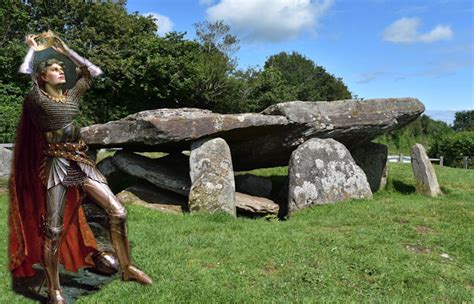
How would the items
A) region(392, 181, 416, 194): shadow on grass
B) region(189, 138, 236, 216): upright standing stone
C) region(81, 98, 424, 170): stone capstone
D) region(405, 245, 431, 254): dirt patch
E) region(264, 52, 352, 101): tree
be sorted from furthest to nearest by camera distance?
region(264, 52, 352, 101): tree < region(392, 181, 416, 194): shadow on grass < region(81, 98, 424, 170): stone capstone < region(189, 138, 236, 216): upright standing stone < region(405, 245, 431, 254): dirt patch

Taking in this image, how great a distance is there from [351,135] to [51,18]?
22.6 m

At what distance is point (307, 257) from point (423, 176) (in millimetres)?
6890

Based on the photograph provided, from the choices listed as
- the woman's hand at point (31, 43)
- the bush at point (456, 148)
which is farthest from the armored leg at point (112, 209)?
the bush at point (456, 148)

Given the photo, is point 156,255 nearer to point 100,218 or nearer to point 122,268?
point 122,268

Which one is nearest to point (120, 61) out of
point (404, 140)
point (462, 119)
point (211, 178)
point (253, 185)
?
point (253, 185)

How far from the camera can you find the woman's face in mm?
4914

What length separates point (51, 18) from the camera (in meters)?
28.4

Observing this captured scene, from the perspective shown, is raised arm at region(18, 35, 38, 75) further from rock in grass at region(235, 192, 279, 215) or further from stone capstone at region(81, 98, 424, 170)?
rock in grass at region(235, 192, 279, 215)

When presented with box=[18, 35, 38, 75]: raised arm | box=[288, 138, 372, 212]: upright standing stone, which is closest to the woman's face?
box=[18, 35, 38, 75]: raised arm

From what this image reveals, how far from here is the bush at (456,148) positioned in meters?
31.8

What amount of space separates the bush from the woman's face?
3069cm

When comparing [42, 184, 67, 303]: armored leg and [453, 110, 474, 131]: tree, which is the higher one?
[453, 110, 474, 131]: tree

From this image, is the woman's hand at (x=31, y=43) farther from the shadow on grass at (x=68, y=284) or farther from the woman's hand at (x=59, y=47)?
the shadow on grass at (x=68, y=284)

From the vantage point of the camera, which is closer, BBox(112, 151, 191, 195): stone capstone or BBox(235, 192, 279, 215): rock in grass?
BBox(235, 192, 279, 215): rock in grass
